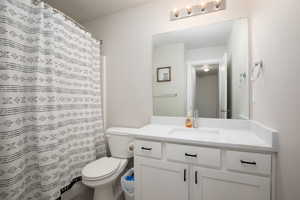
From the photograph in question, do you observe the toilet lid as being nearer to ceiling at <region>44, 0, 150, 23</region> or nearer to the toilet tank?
the toilet tank

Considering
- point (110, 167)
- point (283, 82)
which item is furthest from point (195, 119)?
point (110, 167)

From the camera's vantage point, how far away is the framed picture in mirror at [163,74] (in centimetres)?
162

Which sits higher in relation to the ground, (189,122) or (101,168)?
(189,122)

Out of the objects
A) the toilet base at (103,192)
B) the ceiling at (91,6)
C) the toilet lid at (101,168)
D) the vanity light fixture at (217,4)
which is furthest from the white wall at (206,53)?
the toilet base at (103,192)

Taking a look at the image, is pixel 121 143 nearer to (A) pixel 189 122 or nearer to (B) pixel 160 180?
(B) pixel 160 180

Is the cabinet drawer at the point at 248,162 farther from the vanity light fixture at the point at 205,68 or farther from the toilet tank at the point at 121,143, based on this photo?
the toilet tank at the point at 121,143

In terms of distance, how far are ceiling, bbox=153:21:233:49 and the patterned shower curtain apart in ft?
3.27

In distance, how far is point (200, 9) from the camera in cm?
144

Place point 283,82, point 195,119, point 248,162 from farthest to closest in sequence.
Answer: point 195,119 < point 248,162 < point 283,82

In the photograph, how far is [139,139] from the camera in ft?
3.98

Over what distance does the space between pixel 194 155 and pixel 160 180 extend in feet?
1.23

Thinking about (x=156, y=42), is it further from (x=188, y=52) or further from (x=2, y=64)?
(x=2, y=64)

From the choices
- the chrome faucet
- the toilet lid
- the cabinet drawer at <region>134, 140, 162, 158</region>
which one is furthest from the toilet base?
the chrome faucet

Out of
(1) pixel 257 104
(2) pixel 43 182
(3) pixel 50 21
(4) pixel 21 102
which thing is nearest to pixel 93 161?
(2) pixel 43 182
